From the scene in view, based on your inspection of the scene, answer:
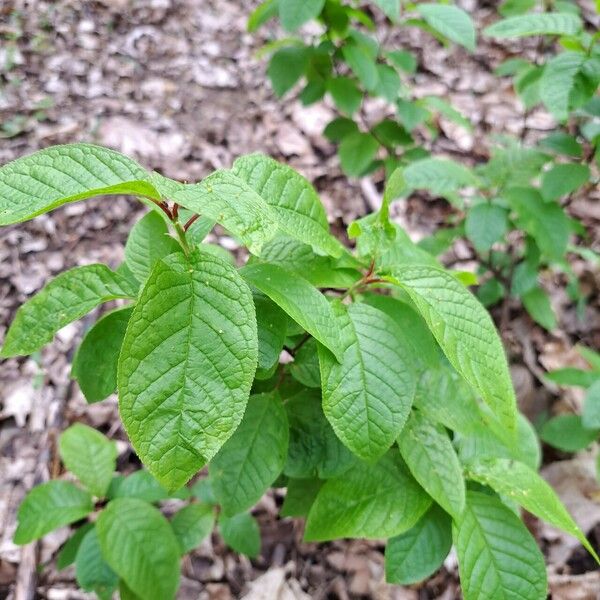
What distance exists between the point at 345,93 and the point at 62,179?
4.89 feet

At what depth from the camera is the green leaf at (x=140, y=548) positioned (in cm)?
133

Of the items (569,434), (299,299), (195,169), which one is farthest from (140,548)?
(195,169)

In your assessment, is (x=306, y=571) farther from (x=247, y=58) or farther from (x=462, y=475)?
(x=247, y=58)

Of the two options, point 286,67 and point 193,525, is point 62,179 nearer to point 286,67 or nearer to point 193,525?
point 193,525

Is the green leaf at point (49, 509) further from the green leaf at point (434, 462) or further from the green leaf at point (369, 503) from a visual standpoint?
the green leaf at point (434, 462)

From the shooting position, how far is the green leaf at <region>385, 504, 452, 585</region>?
1.11 meters

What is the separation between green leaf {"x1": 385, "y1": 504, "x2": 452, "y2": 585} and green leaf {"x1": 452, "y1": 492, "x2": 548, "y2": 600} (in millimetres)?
90

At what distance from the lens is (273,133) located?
3.49m

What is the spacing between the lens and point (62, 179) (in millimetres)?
728

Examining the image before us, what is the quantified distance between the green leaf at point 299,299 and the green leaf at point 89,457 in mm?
912

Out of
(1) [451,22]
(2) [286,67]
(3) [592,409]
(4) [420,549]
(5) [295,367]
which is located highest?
(1) [451,22]

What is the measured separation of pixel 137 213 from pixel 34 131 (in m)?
0.86

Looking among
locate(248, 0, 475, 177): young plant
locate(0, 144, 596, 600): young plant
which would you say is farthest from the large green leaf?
locate(0, 144, 596, 600): young plant

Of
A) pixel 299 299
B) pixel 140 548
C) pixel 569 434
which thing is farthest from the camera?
pixel 569 434
